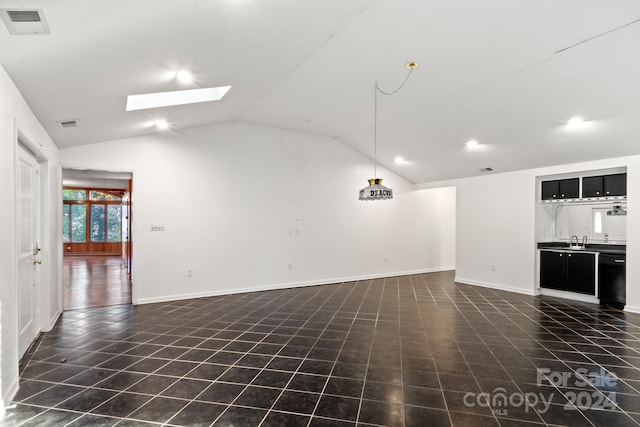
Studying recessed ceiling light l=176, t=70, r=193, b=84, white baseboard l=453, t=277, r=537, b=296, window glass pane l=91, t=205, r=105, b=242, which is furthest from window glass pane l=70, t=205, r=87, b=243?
white baseboard l=453, t=277, r=537, b=296

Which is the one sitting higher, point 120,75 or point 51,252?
point 120,75

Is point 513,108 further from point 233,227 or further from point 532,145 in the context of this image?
point 233,227

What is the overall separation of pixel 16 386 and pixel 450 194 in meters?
8.99

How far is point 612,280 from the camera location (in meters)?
5.25

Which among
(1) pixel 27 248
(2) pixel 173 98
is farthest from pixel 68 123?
(1) pixel 27 248

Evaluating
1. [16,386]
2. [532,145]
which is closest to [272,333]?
[16,386]

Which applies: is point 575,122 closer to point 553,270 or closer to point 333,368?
point 553,270

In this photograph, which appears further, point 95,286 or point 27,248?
point 95,286

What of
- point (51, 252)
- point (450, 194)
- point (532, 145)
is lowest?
point (51, 252)

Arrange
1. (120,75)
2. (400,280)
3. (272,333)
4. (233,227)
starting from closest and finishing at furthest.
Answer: (120,75)
(272,333)
(233,227)
(400,280)

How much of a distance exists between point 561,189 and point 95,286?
897 cm

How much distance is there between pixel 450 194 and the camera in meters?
9.11

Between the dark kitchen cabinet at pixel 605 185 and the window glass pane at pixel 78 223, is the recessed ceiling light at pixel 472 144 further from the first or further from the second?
the window glass pane at pixel 78 223

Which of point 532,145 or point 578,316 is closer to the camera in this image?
point 578,316
